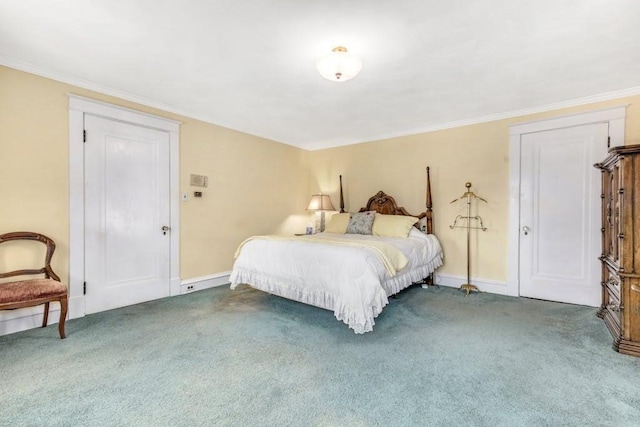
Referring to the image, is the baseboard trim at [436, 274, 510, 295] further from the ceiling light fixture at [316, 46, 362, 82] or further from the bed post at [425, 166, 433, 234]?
the ceiling light fixture at [316, 46, 362, 82]

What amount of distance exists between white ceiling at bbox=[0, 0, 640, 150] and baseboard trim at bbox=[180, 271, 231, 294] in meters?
2.28

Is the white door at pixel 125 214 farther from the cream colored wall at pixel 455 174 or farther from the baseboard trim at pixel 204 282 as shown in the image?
the cream colored wall at pixel 455 174

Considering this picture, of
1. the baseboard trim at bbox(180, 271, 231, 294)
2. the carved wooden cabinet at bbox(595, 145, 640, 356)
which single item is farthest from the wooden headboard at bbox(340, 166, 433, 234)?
the baseboard trim at bbox(180, 271, 231, 294)

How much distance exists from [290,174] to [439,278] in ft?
10.2

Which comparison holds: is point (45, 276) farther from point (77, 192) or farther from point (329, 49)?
point (329, 49)

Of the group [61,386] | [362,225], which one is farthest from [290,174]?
[61,386]

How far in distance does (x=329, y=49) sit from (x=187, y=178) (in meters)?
2.59

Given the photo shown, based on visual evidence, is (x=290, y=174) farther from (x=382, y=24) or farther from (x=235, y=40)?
(x=382, y=24)

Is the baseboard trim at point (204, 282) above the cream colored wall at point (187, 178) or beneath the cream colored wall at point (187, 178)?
beneath

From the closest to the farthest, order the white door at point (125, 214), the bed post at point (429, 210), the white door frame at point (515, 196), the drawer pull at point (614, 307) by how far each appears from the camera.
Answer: the drawer pull at point (614, 307) → the white door at point (125, 214) → the white door frame at point (515, 196) → the bed post at point (429, 210)

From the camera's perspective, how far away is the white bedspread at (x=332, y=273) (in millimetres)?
2572

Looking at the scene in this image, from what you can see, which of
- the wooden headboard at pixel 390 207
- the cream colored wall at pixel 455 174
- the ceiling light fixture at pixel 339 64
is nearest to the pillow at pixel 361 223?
the wooden headboard at pixel 390 207

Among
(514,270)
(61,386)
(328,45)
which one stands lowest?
(61,386)

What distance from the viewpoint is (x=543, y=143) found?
366cm
